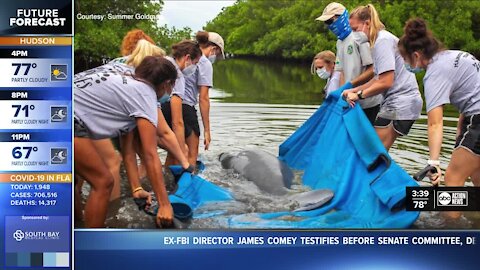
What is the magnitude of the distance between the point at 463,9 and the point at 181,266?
1947mm

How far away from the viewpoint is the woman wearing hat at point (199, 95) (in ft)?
15.4

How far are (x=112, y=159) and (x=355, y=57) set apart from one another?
1.49m

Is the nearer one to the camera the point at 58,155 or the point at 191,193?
the point at 58,155

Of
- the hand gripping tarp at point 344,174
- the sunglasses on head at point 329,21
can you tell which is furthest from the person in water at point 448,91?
the sunglasses on head at point 329,21

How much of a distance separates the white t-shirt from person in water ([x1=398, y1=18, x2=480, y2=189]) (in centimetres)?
53

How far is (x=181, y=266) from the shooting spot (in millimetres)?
4188

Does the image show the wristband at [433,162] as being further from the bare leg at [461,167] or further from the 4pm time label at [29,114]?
the 4pm time label at [29,114]

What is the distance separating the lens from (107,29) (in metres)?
4.28

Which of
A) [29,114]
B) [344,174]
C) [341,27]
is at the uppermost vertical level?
[341,27]

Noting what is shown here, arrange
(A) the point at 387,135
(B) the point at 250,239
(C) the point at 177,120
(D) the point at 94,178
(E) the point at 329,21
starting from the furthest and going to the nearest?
(C) the point at 177,120, (A) the point at 387,135, (E) the point at 329,21, (D) the point at 94,178, (B) the point at 250,239

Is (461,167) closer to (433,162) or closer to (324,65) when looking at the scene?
(433,162)

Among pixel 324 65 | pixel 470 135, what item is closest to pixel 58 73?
pixel 324 65

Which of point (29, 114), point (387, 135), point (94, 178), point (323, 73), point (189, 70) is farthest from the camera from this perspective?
point (189, 70)

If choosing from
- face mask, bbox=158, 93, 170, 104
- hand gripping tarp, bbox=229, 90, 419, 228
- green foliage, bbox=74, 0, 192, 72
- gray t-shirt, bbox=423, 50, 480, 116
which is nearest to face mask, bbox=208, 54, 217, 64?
green foliage, bbox=74, 0, 192, 72
